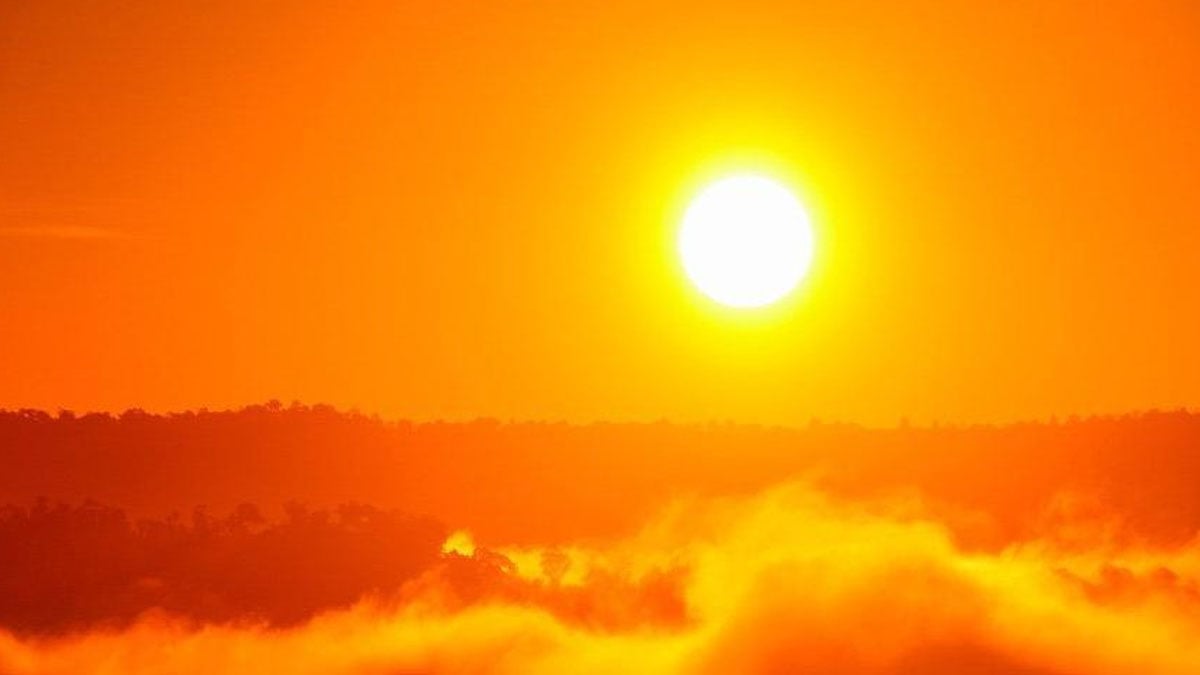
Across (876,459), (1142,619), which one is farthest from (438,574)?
(876,459)

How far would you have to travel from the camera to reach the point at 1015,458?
165 meters

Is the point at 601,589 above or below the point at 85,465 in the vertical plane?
below

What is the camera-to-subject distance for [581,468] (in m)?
164

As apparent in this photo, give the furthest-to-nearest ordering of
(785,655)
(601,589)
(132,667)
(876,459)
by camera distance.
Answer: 1. (876,459)
2. (601,589)
3. (785,655)
4. (132,667)

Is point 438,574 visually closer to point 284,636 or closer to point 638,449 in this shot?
point 284,636

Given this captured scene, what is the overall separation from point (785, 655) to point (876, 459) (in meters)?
42.4

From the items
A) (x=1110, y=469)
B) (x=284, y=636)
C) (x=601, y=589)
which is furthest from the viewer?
(x=1110, y=469)

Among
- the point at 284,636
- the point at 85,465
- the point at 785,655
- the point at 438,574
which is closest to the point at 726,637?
the point at 785,655

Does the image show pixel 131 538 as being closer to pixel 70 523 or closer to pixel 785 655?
pixel 70 523

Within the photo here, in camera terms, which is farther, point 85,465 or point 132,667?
point 85,465

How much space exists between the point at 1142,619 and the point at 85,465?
63134 millimetres

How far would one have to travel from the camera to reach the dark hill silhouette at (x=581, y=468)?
521ft

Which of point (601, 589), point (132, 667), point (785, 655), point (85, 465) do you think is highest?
point (85, 465)

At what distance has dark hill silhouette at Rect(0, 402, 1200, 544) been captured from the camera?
159m
